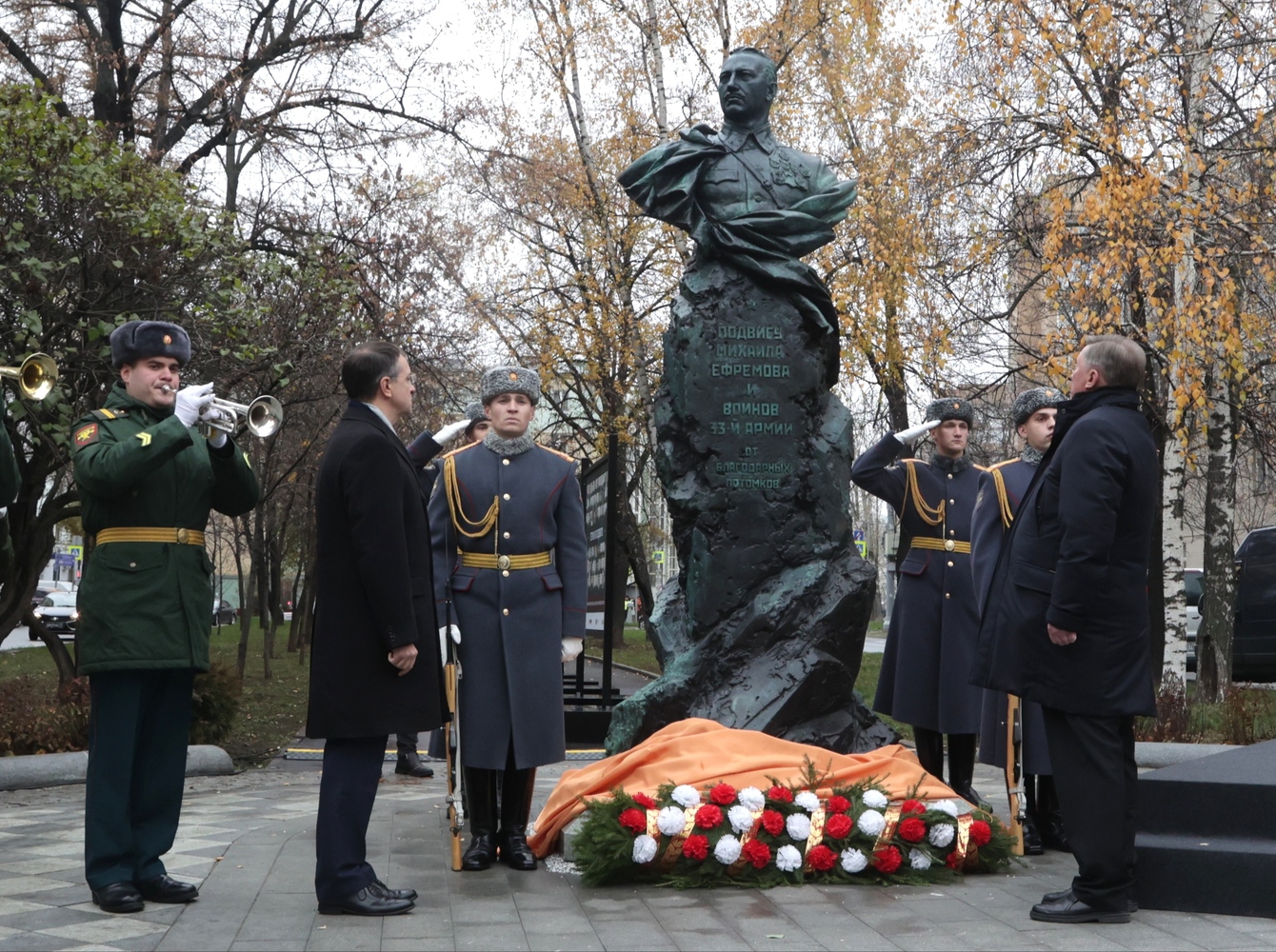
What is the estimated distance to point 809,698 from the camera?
21.0 feet

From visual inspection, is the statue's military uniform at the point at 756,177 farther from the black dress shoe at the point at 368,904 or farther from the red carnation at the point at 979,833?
the black dress shoe at the point at 368,904

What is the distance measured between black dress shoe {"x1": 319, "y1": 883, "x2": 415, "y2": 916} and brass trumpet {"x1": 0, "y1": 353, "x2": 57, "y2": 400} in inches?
80.2

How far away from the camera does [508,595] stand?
605cm

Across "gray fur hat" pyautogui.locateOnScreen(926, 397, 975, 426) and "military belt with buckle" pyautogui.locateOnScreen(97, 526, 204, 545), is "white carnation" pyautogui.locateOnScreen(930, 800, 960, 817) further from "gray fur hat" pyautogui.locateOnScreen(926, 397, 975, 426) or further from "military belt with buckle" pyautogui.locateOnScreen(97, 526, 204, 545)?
"military belt with buckle" pyautogui.locateOnScreen(97, 526, 204, 545)

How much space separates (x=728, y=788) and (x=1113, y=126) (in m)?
8.32

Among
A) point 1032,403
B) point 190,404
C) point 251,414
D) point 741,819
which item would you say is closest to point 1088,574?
point 741,819

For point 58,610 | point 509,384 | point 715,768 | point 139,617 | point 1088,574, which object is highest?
point 509,384

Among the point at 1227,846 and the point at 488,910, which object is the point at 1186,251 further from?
the point at 488,910

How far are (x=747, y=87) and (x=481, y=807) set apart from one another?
377cm

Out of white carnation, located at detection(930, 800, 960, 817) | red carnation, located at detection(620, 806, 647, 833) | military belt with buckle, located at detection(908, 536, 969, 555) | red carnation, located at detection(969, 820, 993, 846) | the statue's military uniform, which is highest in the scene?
the statue's military uniform

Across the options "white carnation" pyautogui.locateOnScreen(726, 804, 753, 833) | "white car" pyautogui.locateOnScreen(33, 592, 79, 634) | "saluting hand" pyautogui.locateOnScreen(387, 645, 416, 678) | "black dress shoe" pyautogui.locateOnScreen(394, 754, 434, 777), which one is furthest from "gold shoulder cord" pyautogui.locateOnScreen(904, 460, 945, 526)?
"white car" pyautogui.locateOnScreen(33, 592, 79, 634)

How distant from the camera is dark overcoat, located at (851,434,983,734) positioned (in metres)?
7.01

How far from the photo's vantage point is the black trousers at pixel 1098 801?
4.80 m

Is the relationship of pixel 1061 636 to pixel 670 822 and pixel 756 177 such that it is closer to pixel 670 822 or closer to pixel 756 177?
pixel 670 822
